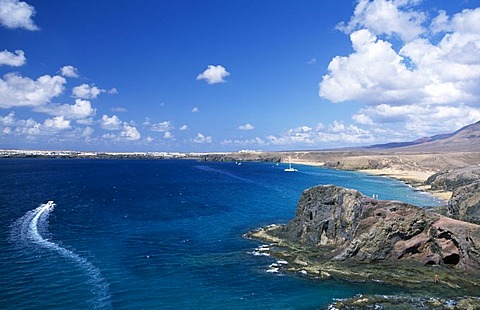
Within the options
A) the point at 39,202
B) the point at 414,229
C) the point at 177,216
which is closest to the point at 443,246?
the point at 414,229

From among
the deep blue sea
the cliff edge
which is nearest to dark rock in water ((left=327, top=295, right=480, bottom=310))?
the deep blue sea

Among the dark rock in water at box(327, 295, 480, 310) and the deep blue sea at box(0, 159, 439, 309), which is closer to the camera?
the dark rock in water at box(327, 295, 480, 310)

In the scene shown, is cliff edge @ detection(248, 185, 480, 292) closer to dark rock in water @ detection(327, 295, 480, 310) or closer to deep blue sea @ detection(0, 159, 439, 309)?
deep blue sea @ detection(0, 159, 439, 309)

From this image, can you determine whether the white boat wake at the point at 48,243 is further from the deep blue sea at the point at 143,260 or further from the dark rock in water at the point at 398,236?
the dark rock in water at the point at 398,236

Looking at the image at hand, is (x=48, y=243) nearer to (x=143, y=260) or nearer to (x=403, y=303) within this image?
(x=143, y=260)

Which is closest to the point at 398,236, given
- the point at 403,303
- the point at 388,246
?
the point at 388,246

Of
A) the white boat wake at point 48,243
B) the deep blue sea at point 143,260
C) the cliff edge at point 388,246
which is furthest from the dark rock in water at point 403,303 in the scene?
the white boat wake at point 48,243
